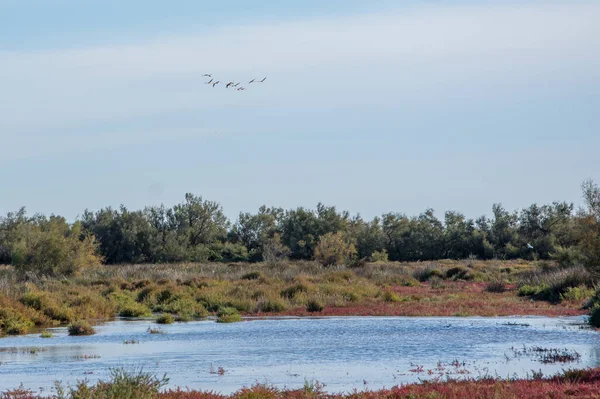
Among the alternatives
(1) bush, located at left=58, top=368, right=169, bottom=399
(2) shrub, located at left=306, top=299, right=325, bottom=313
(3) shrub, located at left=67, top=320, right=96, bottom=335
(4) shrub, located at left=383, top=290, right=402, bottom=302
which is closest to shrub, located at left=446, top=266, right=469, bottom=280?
(4) shrub, located at left=383, top=290, right=402, bottom=302

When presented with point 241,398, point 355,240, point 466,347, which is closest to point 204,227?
point 355,240

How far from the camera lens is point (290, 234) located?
115m

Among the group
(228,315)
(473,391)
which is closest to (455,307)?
(228,315)

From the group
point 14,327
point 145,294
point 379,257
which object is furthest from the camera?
point 379,257

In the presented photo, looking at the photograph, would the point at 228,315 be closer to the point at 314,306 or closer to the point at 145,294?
the point at 314,306

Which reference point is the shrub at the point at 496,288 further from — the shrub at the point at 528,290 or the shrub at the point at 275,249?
the shrub at the point at 275,249

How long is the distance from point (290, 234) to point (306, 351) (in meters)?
87.9

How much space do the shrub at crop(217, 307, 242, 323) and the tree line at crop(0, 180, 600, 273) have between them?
47992mm

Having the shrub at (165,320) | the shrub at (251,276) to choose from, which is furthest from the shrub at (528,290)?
the shrub at (165,320)

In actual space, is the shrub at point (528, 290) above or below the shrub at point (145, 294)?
below

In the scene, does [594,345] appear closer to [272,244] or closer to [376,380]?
[376,380]

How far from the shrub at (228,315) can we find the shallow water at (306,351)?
51.9 inches

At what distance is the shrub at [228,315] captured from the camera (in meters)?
39.2

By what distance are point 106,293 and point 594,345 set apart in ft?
102
